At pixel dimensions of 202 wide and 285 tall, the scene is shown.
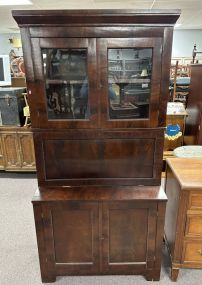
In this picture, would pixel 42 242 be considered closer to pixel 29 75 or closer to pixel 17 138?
pixel 29 75

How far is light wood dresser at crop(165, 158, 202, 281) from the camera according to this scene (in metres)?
1.48

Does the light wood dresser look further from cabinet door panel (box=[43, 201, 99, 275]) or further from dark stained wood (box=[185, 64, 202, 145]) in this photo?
dark stained wood (box=[185, 64, 202, 145])

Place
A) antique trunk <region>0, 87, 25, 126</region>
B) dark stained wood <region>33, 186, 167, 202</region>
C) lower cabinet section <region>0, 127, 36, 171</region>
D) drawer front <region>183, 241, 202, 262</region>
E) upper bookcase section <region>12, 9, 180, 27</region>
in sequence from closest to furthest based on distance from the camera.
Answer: upper bookcase section <region>12, 9, 180, 27</region>
dark stained wood <region>33, 186, 167, 202</region>
drawer front <region>183, 241, 202, 262</region>
antique trunk <region>0, 87, 25, 126</region>
lower cabinet section <region>0, 127, 36, 171</region>

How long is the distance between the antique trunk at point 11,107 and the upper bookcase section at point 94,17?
1.76 metres

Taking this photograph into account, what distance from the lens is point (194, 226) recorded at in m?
1.55

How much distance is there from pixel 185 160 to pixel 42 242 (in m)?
1.20

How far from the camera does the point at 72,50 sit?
4.42 ft

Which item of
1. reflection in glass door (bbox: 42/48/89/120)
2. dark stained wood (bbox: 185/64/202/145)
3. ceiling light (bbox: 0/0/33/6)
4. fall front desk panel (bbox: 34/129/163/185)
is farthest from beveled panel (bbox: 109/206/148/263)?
ceiling light (bbox: 0/0/33/6)

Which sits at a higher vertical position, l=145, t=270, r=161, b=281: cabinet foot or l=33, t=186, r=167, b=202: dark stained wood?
l=33, t=186, r=167, b=202: dark stained wood

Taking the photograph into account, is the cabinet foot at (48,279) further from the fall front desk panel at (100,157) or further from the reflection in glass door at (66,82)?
the reflection in glass door at (66,82)

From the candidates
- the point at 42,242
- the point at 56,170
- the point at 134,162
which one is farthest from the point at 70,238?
the point at 134,162

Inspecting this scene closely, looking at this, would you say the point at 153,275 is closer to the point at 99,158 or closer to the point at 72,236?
the point at 72,236

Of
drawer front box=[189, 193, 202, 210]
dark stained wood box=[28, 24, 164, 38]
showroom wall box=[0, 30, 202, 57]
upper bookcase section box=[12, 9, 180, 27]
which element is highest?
showroom wall box=[0, 30, 202, 57]

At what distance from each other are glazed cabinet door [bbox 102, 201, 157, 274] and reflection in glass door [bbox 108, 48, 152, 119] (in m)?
0.58
